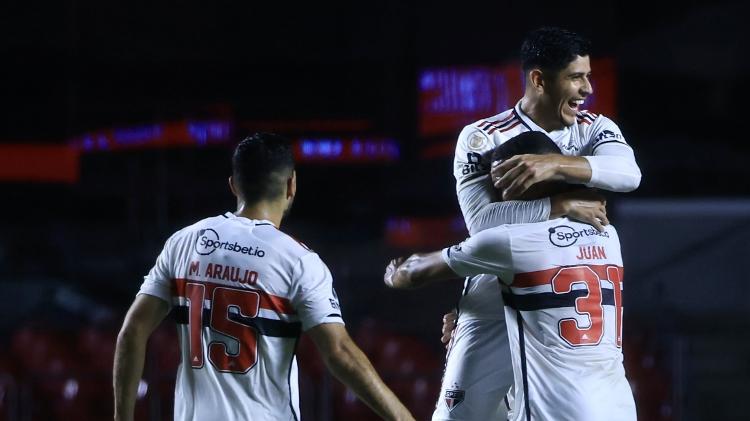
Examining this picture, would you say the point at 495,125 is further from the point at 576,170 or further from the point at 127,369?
the point at 127,369

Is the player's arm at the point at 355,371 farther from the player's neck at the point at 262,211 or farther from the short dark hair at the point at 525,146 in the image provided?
the short dark hair at the point at 525,146

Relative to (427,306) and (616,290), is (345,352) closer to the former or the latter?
(616,290)

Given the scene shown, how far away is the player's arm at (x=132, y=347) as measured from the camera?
3.60m

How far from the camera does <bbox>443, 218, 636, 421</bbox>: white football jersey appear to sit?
3.66 meters

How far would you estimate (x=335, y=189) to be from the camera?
1490 centimetres

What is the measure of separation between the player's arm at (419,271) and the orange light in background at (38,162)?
843cm

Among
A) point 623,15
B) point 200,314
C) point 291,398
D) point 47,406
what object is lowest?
point 47,406

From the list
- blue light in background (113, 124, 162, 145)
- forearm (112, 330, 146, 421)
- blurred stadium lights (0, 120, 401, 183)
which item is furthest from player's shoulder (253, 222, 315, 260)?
blue light in background (113, 124, 162, 145)

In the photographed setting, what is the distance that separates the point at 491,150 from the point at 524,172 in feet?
1.20

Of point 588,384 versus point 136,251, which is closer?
point 588,384

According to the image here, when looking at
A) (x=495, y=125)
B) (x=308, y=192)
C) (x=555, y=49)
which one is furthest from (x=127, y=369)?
(x=308, y=192)

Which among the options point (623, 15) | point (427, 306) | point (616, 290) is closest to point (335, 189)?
point (427, 306)

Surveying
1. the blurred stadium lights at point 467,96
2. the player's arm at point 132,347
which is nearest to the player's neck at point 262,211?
the player's arm at point 132,347

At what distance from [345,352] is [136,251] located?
10940 millimetres
